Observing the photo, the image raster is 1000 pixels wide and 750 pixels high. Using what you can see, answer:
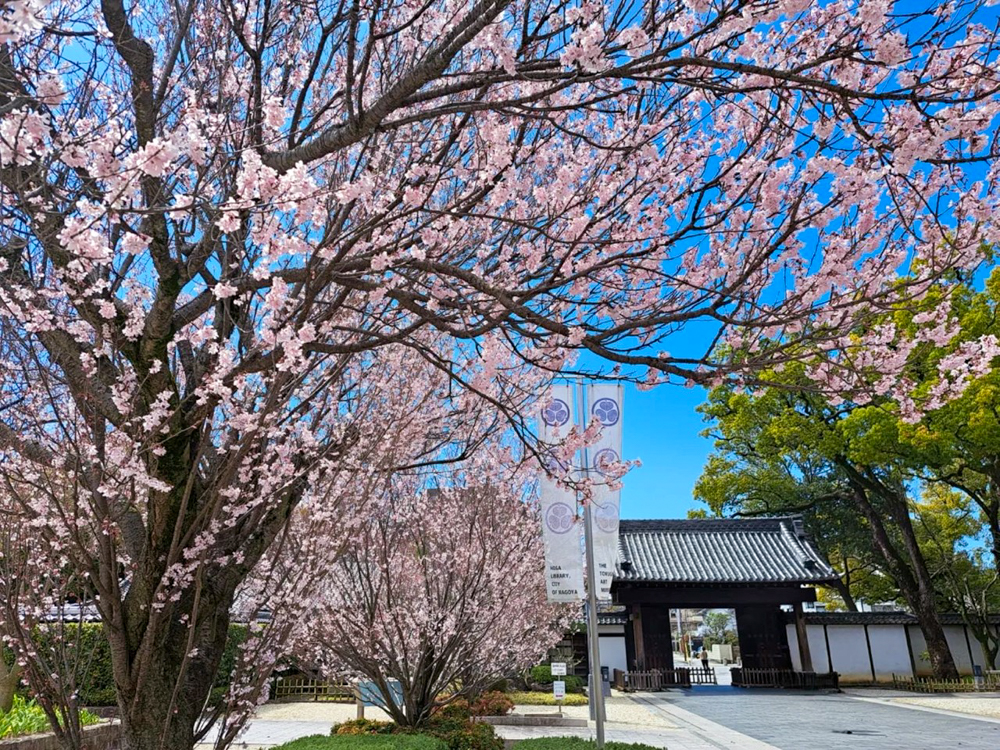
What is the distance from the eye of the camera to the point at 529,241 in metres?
4.41

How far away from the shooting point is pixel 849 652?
926 inches

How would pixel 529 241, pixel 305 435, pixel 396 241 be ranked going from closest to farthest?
1. pixel 396 241
2. pixel 305 435
3. pixel 529 241

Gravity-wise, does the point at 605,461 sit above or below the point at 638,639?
above

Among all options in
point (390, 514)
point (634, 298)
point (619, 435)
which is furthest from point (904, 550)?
point (634, 298)

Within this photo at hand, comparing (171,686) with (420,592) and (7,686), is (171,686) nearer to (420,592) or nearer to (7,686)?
(420,592)

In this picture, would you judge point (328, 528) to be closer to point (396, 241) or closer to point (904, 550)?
point (396, 241)

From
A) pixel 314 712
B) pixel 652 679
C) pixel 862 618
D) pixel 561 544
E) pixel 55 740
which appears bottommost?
pixel 314 712

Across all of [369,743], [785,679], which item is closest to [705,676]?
[785,679]

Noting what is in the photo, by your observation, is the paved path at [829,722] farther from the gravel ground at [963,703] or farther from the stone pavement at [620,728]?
the gravel ground at [963,703]

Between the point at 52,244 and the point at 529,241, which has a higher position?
the point at 529,241

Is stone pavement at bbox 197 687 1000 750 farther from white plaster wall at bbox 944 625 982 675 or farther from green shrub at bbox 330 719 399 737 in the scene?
white plaster wall at bbox 944 625 982 675

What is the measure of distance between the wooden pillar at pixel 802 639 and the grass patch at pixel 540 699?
748 cm

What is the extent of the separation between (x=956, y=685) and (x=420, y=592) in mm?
18485

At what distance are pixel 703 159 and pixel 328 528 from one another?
3956mm
